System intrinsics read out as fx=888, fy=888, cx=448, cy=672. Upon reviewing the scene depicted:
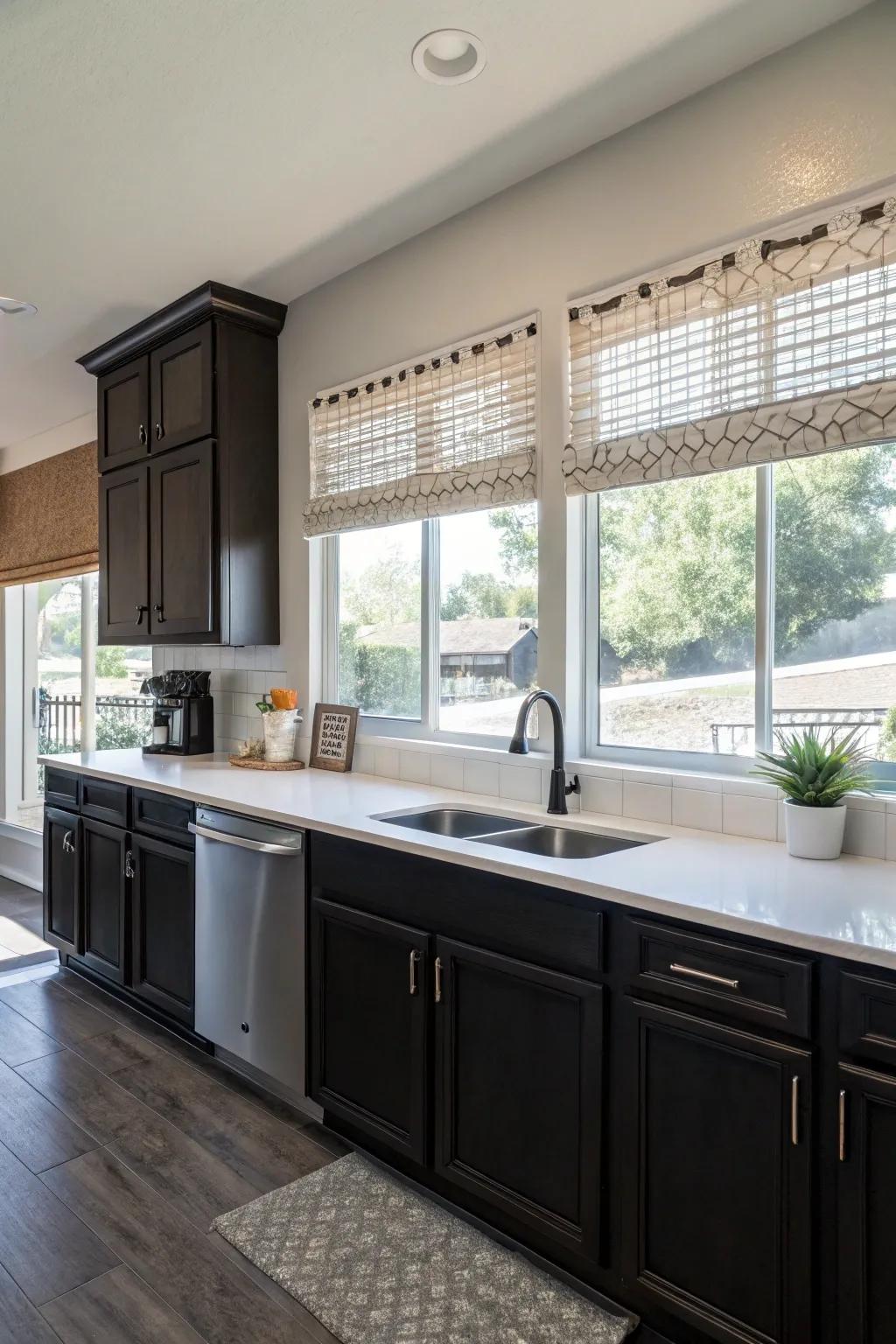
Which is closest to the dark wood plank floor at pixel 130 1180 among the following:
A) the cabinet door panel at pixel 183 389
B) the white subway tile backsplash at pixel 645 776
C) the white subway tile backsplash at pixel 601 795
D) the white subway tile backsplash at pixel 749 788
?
the white subway tile backsplash at pixel 601 795

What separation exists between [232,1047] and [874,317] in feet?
8.80

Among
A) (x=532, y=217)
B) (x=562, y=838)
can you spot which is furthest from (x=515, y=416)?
(x=562, y=838)

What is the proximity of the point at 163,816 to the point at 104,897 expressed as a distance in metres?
0.65

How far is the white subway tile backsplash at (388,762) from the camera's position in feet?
10.5

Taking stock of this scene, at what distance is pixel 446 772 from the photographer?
118 inches

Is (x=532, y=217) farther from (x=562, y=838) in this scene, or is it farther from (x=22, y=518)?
(x=22, y=518)

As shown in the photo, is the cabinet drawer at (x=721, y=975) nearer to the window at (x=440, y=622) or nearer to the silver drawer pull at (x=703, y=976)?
the silver drawer pull at (x=703, y=976)

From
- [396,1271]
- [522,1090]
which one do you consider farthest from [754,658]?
[396,1271]

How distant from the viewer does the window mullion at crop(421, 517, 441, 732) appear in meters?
3.19

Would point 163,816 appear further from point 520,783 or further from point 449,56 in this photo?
point 449,56

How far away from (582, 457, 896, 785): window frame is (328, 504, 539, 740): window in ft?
0.75

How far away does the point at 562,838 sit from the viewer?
245 centimetres

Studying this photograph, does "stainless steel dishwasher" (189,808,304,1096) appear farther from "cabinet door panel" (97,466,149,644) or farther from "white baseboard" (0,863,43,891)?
"white baseboard" (0,863,43,891)

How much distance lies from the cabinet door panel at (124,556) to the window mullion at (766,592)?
2.60 m
